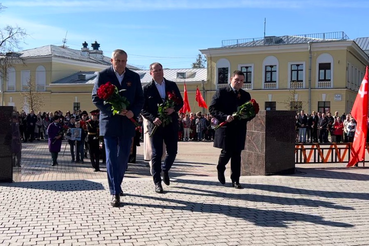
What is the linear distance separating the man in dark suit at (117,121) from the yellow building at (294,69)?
34829 millimetres

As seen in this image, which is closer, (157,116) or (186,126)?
(157,116)

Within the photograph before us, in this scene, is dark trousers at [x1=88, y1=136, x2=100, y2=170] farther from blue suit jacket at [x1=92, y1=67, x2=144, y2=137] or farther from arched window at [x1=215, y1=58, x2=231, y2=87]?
arched window at [x1=215, y1=58, x2=231, y2=87]

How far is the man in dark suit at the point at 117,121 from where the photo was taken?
617 cm

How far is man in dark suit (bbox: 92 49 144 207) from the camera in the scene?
6172mm

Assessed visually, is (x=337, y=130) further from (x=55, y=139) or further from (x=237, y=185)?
(x=237, y=185)

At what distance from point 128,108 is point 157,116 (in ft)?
2.72

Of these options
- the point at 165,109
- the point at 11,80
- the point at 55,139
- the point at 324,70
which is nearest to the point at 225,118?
the point at 165,109

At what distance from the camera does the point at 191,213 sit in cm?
574

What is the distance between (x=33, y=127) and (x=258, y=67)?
23330 millimetres

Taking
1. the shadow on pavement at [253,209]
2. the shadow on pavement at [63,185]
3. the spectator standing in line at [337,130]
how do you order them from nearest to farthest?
the shadow on pavement at [253,209] → the shadow on pavement at [63,185] → the spectator standing in line at [337,130]

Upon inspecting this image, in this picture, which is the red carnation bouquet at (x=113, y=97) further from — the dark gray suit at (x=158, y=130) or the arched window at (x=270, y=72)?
the arched window at (x=270, y=72)

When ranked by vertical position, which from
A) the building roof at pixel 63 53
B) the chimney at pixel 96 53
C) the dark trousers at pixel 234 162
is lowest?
the dark trousers at pixel 234 162

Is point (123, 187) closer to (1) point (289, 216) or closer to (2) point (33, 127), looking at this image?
(1) point (289, 216)

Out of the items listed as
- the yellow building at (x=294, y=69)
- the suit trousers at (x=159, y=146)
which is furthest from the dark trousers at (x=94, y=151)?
the yellow building at (x=294, y=69)
